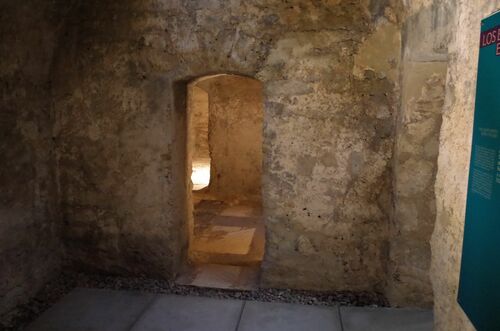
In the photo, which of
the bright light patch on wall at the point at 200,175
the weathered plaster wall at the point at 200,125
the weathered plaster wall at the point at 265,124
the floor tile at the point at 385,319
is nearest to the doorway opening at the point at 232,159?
the bright light patch on wall at the point at 200,175

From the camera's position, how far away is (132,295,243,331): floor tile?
10.5ft

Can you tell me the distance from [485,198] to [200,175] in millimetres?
8702

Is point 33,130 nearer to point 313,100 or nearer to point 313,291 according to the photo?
point 313,100

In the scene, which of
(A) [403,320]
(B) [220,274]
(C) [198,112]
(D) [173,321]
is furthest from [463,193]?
(C) [198,112]

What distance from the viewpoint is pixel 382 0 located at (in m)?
3.24

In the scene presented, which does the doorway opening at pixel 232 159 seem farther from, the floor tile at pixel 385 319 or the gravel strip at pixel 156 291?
the floor tile at pixel 385 319

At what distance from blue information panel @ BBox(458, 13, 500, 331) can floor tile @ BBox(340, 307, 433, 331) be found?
1741mm

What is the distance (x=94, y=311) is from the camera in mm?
3404

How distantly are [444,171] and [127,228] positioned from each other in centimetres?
292

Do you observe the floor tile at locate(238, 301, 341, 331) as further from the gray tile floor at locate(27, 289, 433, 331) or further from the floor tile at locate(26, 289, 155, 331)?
the floor tile at locate(26, 289, 155, 331)

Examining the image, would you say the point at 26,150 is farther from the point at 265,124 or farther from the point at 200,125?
the point at 200,125

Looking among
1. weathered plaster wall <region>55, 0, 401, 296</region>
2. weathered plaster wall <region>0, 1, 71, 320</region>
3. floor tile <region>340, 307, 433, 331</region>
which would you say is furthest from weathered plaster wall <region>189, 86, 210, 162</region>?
floor tile <region>340, 307, 433, 331</region>

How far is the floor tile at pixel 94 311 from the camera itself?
3.20 m

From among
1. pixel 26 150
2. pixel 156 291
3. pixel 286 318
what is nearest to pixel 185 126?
pixel 26 150
